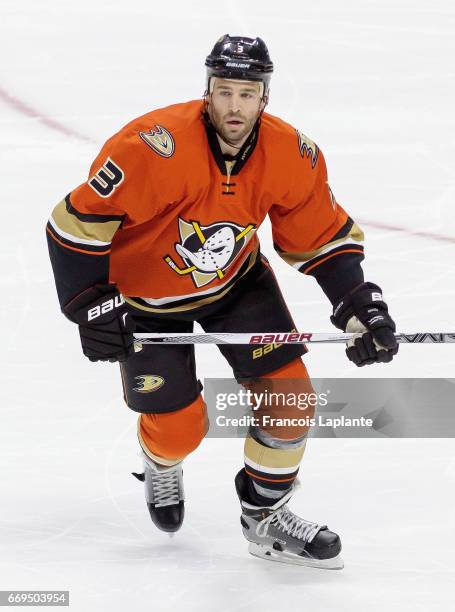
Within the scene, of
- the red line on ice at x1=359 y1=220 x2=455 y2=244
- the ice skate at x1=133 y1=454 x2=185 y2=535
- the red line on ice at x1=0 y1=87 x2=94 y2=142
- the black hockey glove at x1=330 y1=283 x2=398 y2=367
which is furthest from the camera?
the red line on ice at x1=0 y1=87 x2=94 y2=142

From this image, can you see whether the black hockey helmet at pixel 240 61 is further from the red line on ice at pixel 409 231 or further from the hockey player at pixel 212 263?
the red line on ice at pixel 409 231

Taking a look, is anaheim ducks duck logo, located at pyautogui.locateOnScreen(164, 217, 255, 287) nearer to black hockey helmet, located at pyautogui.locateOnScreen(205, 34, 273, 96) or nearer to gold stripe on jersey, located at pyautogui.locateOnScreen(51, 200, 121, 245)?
gold stripe on jersey, located at pyautogui.locateOnScreen(51, 200, 121, 245)

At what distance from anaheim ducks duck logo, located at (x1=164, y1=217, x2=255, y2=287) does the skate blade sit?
2.38 feet

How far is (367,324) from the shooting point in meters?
3.05

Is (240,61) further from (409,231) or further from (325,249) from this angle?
(409,231)

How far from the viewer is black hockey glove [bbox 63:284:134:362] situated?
9.52 ft

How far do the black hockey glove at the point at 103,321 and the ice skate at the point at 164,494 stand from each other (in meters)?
0.53

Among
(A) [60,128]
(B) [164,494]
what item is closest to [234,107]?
(B) [164,494]

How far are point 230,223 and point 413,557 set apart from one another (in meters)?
0.99

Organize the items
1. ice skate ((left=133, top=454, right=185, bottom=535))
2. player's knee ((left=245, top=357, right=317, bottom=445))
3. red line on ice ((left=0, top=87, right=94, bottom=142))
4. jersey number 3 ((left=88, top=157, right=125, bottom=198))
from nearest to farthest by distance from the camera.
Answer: jersey number 3 ((left=88, top=157, right=125, bottom=198)) < player's knee ((left=245, top=357, right=317, bottom=445)) < ice skate ((left=133, top=454, right=185, bottom=535)) < red line on ice ((left=0, top=87, right=94, bottom=142))

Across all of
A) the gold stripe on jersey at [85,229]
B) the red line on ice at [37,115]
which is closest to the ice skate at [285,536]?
the gold stripe on jersey at [85,229]

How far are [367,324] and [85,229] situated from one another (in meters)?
0.77

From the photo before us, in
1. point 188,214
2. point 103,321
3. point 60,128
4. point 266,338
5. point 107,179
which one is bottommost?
point 60,128

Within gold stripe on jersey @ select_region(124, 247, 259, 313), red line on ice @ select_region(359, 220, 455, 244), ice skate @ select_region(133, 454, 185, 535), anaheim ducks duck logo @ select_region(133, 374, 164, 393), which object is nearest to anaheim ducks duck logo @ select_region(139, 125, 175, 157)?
gold stripe on jersey @ select_region(124, 247, 259, 313)
